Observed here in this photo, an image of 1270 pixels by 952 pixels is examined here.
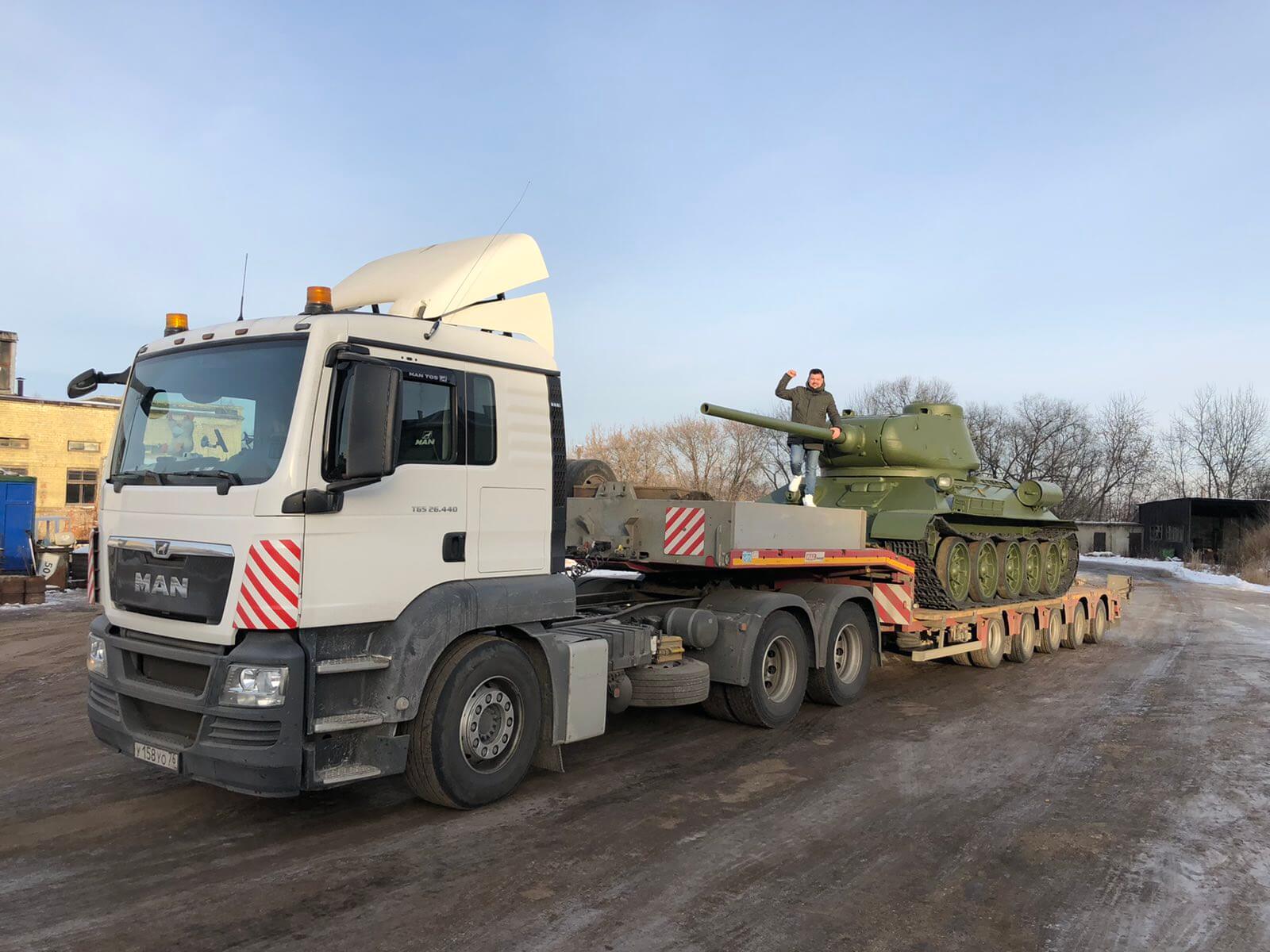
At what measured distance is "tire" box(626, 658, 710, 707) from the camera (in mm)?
6742

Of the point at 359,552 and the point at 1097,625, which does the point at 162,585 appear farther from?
the point at 1097,625

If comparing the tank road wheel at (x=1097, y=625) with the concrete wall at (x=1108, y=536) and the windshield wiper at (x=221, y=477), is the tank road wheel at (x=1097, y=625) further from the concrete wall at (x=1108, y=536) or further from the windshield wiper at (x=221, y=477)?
the concrete wall at (x=1108, y=536)

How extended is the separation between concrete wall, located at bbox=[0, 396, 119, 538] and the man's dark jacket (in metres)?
26.6

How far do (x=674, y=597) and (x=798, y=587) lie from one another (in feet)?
3.92

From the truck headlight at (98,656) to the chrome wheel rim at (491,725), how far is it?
2.04 metres

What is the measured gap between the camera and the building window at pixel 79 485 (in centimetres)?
3144

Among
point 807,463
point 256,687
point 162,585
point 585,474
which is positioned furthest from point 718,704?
point 162,585

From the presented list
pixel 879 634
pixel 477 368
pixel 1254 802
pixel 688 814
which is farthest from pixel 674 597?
pixel 1254 802

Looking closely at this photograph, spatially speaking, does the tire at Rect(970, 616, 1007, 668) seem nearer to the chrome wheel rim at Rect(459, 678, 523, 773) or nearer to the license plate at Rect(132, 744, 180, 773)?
the chrome wheel rim at Rect(459, 678, 523, 773)

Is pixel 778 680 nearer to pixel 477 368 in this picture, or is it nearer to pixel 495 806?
pixel 495 806

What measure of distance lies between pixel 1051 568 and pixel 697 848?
10791 millimetres

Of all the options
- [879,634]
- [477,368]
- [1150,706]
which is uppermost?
[477,368]

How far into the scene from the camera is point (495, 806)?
18.0ft

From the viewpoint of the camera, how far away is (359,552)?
479 cm
